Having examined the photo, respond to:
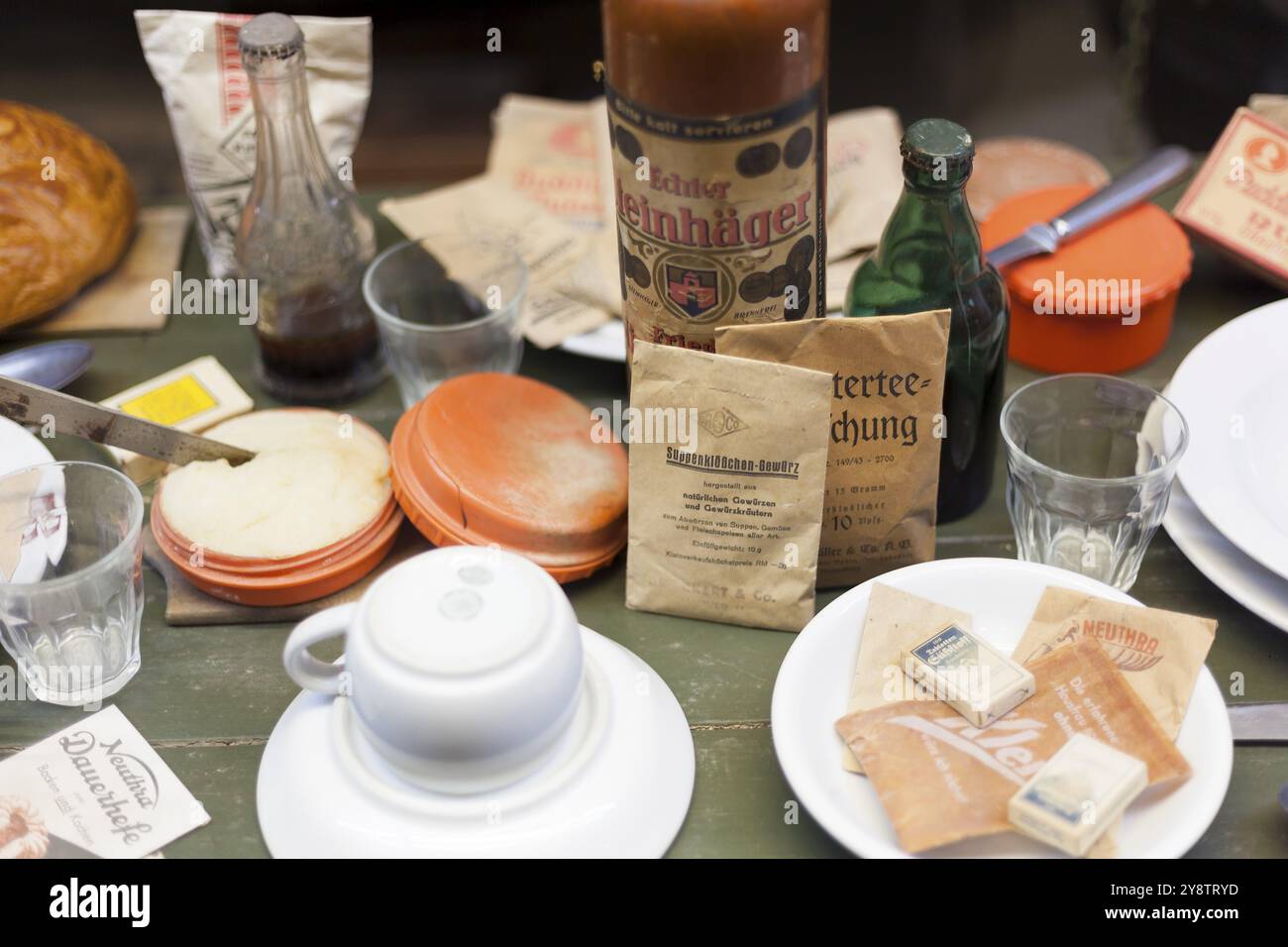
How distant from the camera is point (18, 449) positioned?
1.01 metres

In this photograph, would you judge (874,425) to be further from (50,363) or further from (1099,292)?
(50,363)

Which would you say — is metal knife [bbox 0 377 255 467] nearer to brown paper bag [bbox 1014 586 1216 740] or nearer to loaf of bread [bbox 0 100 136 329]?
loaf of bread [bbox 0 100 136 329]

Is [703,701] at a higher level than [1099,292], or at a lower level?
lower

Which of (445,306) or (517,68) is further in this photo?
(517,68)

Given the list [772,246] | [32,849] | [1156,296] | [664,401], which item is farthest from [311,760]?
[1156,296]

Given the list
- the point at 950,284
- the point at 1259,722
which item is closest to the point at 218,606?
the point at 950,284

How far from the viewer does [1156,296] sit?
1.12 meters

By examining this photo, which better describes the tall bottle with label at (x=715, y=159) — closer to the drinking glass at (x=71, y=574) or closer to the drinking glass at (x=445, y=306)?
the drinking glass at (x=445, y=306)

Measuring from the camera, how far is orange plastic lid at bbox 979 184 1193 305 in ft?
3.69

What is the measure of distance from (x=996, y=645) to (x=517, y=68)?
225 cm

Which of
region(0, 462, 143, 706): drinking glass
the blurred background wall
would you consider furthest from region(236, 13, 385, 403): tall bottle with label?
the blurred background wall

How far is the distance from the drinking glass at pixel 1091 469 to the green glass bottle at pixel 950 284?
3 centimetres

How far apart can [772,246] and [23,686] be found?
0.61 m

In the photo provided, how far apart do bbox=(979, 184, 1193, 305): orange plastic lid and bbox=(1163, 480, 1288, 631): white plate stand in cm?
22
